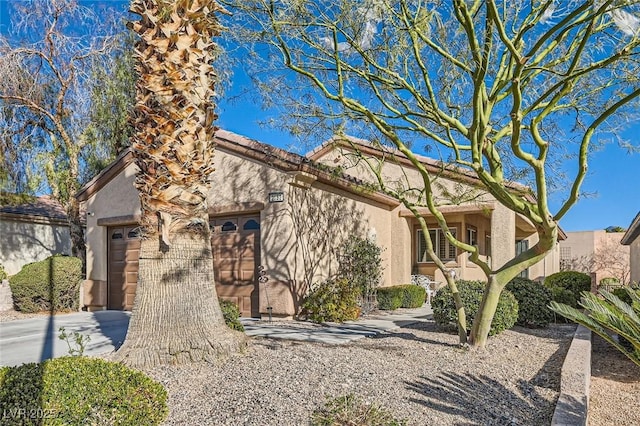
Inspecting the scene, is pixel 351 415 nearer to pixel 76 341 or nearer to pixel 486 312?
pixel 76 341

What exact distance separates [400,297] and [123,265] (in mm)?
8374

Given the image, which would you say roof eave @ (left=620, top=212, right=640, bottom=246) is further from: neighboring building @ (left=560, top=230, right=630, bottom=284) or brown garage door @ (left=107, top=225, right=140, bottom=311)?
brown garage door @ (left=107, top=225, right=140, bottom=311)

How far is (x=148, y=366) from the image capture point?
6000mm

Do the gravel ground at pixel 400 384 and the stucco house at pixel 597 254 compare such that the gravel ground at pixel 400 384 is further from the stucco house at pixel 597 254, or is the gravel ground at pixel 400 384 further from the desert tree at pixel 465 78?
the stucco house at pixel 597 254

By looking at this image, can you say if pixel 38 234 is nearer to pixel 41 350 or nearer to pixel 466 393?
pixel 41 350

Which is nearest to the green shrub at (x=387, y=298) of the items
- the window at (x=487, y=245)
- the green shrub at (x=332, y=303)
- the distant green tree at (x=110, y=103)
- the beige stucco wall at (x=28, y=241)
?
the green shrub at (x=332, y=303)

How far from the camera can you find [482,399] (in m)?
5.35

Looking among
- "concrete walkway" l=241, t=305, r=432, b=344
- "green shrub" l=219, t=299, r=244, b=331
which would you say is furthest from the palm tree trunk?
"concrete walkway" l=241, t=305, r=432, b=344

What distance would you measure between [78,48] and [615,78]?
15236mm

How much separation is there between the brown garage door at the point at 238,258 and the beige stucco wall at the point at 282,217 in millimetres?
402

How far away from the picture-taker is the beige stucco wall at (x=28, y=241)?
17125 mm

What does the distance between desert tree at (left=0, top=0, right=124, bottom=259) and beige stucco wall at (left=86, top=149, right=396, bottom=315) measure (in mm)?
2183

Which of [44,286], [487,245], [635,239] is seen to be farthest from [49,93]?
[635,239]

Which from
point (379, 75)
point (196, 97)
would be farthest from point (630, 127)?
point (196, 97)
